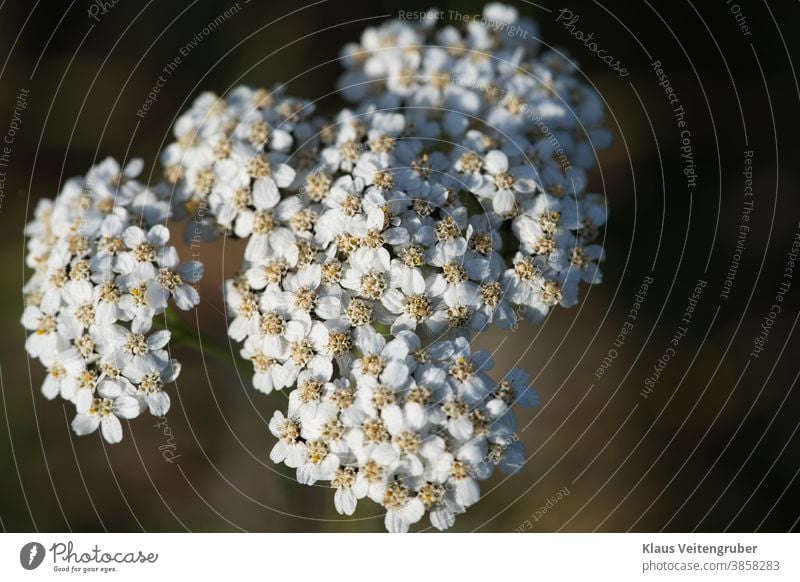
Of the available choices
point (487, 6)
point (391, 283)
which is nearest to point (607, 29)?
point (487, 6)

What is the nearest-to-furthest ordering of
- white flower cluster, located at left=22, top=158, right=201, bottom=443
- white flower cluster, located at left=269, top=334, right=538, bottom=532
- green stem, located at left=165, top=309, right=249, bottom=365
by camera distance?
white flower cluster, located at left=269, top=334, right=538, bottom=532
white flower cluster, located at left=22, top=158, right=201, bottom=443
green stem, located at left=165, top=309, right=249, bottom=365

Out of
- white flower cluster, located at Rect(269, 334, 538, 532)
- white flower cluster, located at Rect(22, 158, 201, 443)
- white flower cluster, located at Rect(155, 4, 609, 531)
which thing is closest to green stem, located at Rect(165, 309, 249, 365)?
white flower cluster, located at Rect(22, 158, 201, 443)

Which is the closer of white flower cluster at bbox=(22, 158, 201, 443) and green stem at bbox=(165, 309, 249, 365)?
white flower cluster at bbox=(22, 158, 201, 443)

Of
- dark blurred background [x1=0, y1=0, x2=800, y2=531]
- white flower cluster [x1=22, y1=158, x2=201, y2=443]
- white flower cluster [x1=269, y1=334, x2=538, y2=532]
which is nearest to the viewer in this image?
white flower cluster [x1=269, y1=334, x2=538, y2=532]

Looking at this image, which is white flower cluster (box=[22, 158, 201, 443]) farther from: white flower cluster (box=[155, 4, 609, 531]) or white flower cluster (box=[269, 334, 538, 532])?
white flower cluster (box=[269, 334, 538, 532])

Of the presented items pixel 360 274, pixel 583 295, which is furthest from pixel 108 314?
pixel 583 295

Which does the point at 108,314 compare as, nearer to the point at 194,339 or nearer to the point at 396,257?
the point at 194,339
